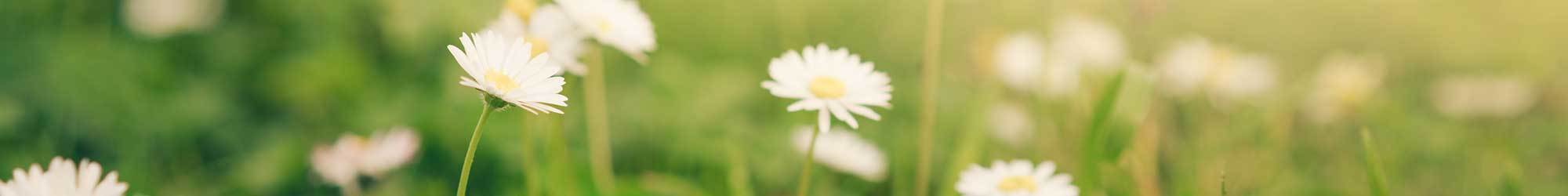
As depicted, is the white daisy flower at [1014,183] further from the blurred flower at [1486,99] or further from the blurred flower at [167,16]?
the blurred flower at [1486,99]

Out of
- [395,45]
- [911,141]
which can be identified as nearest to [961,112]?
[911,141]

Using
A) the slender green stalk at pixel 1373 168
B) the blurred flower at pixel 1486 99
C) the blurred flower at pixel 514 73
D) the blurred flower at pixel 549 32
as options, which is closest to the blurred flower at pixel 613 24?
the blurred flower at pixel 549 32

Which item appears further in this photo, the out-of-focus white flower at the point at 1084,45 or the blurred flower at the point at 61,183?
the out-of-focus white flower at the point at 1084,45

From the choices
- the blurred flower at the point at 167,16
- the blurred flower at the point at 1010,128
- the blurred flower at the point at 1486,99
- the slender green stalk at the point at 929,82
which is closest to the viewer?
the slender green stalk at the point at 929,82

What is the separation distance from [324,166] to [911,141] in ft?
1.57

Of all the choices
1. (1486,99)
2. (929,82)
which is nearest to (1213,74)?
(1486,99)

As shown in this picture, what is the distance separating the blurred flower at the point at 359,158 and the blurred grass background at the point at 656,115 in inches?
1.3

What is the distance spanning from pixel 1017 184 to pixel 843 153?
25 centimetres

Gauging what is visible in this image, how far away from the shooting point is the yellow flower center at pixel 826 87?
441 millimetres

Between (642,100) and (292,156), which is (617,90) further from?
(292,156)

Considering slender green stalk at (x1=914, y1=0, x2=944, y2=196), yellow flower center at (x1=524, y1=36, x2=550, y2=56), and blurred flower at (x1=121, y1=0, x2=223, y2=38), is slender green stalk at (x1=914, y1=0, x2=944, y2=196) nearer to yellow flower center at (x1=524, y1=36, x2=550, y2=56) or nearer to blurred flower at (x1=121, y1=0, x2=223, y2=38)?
yellow flower center at (x1=524, y1=36, x2=550, y2=56)

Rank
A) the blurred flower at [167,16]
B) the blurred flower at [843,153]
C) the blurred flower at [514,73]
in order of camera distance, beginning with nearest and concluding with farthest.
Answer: the blurred flower at [514,73], the blurred flower at [843,153], the blurred flower at [167,16]

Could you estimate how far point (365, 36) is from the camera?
965 millimetres

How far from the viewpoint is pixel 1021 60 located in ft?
3.19
